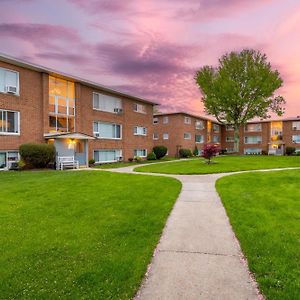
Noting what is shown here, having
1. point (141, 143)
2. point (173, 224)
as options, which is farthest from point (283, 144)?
point (173, 224)

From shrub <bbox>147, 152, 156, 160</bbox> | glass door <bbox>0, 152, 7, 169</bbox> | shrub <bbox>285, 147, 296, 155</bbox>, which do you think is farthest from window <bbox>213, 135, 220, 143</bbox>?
glass door <bbox>0, 152, 7, 169</bbox>

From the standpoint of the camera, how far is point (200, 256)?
5184 mm

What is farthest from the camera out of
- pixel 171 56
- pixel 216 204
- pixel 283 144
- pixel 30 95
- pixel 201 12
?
pixel 283 144

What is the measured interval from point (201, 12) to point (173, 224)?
546 inches

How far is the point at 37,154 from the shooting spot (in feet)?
69.2

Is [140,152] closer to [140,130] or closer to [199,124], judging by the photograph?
[140,130]

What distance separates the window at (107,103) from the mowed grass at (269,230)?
20.1 m

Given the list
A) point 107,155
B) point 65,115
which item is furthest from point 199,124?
point 65,115

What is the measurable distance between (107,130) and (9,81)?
12137 mm

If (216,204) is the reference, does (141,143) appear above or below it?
above

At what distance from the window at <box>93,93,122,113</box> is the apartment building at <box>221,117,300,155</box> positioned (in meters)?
38.4

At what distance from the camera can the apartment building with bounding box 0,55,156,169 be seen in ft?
69.6

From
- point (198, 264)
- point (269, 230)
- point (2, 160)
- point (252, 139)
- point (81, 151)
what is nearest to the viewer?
point (198, 264)

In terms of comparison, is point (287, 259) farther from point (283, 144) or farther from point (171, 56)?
point (283, 144)
